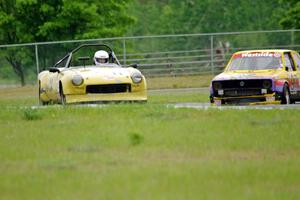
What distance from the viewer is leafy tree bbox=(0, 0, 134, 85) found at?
39.7 m

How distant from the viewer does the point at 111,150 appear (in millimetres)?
10914

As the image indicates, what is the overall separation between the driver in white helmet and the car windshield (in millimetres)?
2957

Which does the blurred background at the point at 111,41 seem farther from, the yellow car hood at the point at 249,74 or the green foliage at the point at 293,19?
the yellow car hood at the point at 249,74

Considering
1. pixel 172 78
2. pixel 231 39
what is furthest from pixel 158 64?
pixel 231 39

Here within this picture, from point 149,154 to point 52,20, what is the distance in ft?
99.6

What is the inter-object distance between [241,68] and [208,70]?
14617 mm

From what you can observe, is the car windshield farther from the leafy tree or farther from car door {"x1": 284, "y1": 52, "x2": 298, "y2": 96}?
the leafy tree

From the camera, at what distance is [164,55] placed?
3603 cm

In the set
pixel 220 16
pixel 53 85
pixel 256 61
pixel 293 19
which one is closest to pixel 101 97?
pixel 53 85

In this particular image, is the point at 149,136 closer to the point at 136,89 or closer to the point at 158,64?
the point at 136,89

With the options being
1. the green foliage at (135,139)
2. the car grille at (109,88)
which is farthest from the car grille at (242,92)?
the green foliage at (135,139)

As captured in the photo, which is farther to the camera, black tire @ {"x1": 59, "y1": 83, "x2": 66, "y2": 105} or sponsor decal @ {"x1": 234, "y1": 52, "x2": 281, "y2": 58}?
sponsor decal @ {"x1": 234, "y1": 52, "x2": 281, "y2": 58}

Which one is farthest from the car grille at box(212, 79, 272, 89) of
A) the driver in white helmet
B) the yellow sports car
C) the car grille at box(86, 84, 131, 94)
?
the driver in white helmet

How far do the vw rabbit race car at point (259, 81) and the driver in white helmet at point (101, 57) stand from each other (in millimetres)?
2477
